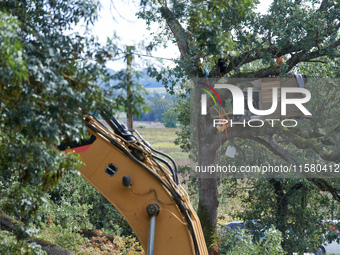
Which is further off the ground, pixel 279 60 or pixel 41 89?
pixel 279 60

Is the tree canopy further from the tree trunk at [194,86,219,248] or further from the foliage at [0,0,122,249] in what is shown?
the foliage at [0,0,122,249]

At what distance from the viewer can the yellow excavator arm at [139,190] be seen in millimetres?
4484

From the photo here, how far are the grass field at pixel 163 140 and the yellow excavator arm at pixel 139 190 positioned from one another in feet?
57.5

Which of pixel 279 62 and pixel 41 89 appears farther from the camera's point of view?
pixel 279 62

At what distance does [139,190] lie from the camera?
4539 millimetres

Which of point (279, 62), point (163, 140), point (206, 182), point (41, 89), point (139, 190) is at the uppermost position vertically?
point (163, 140)

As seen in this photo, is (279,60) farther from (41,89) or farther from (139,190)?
(41,89)

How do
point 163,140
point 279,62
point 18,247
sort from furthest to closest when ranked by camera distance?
point 163,140 < point 279,62 < point 18,247

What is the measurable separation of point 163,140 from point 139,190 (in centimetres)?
2556

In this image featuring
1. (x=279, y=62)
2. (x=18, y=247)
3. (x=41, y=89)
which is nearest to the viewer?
(x=41, y=89)

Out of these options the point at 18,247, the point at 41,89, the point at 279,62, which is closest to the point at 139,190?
the point at 18,247

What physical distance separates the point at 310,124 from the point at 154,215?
7.05 m

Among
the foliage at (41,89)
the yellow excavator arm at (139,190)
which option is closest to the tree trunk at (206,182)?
the yellow excavator arm at (139,190)

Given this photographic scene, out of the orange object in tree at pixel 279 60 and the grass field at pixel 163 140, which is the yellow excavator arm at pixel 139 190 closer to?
the orange object in tree at pixel 279 60
